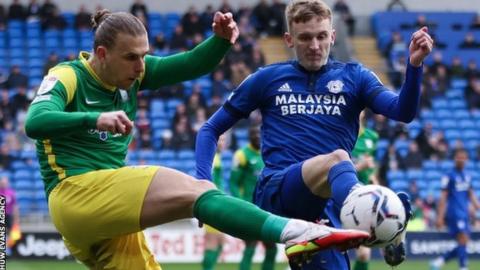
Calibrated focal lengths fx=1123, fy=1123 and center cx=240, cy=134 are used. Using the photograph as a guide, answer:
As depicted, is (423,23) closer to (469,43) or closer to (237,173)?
(469,43)

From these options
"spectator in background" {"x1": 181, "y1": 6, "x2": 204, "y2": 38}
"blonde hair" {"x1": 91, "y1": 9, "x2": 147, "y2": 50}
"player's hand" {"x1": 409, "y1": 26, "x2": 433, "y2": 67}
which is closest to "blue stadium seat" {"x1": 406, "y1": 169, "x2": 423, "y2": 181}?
"spectator in background" {"x1": 181, "y1": 6, "x2": 204, "y2": 38}

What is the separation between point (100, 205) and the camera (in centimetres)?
617

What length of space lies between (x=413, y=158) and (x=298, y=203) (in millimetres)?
16927

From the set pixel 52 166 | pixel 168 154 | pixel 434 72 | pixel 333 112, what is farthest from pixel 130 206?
pixel 434 72

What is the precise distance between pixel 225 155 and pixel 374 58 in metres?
6.92

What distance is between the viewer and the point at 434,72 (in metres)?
26.6

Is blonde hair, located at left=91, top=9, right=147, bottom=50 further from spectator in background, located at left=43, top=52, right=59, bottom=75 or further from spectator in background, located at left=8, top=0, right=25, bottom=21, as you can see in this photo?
spectator in background, located at left=8, top=0, right=25, bottom=21

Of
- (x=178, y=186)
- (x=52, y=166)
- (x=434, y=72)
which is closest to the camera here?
(x=178, y=186)

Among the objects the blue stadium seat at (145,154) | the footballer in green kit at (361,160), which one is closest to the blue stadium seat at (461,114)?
the blue stadium seat at (145,154)

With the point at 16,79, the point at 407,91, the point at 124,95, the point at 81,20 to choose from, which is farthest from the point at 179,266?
the point at 407,91

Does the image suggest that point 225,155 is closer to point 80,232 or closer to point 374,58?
point 374,58

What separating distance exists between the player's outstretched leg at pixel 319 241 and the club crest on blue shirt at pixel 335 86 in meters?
1.59

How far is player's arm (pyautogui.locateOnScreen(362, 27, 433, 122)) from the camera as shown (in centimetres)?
664

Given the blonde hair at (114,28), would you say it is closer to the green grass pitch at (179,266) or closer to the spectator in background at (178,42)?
the green grass pitch at (179,266)
